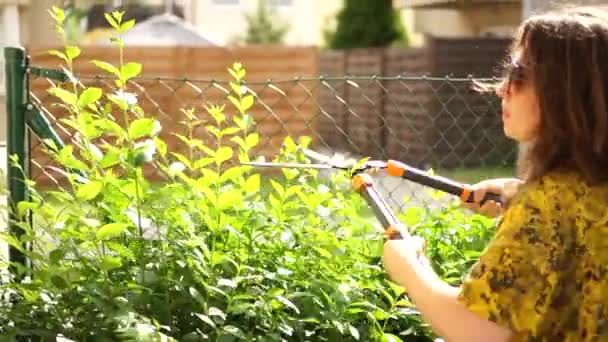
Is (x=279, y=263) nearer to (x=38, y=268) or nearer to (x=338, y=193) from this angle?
(x=338, y=193)

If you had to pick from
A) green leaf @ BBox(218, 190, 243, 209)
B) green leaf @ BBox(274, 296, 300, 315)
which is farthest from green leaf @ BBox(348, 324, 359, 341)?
green leaf @ BBox(218, 190, 243, 209)

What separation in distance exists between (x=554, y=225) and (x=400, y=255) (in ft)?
0.85

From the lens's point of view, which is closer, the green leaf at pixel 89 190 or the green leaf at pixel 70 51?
the green leaf at pixel 89 190

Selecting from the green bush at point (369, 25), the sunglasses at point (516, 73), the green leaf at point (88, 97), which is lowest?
the green bush at point (369, 25)

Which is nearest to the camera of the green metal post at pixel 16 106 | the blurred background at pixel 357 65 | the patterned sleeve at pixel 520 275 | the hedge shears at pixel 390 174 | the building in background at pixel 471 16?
the patterned sleeve at pixel 520 275

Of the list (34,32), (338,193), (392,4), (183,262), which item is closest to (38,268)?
(183,262)

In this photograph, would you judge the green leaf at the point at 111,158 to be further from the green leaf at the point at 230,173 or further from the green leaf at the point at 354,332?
the green leaf at the point at 354,332

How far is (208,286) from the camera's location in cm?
199

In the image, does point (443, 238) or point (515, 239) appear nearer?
point (515, 239)

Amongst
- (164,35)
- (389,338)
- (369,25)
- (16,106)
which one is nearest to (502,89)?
(389,338)

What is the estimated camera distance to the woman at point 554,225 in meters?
1.60

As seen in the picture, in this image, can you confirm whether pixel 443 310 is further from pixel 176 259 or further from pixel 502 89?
pixel 176 259

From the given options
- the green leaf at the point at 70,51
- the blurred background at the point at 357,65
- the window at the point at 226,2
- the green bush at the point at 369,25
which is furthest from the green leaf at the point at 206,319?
the window at the point at 226,2

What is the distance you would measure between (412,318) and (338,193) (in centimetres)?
38
